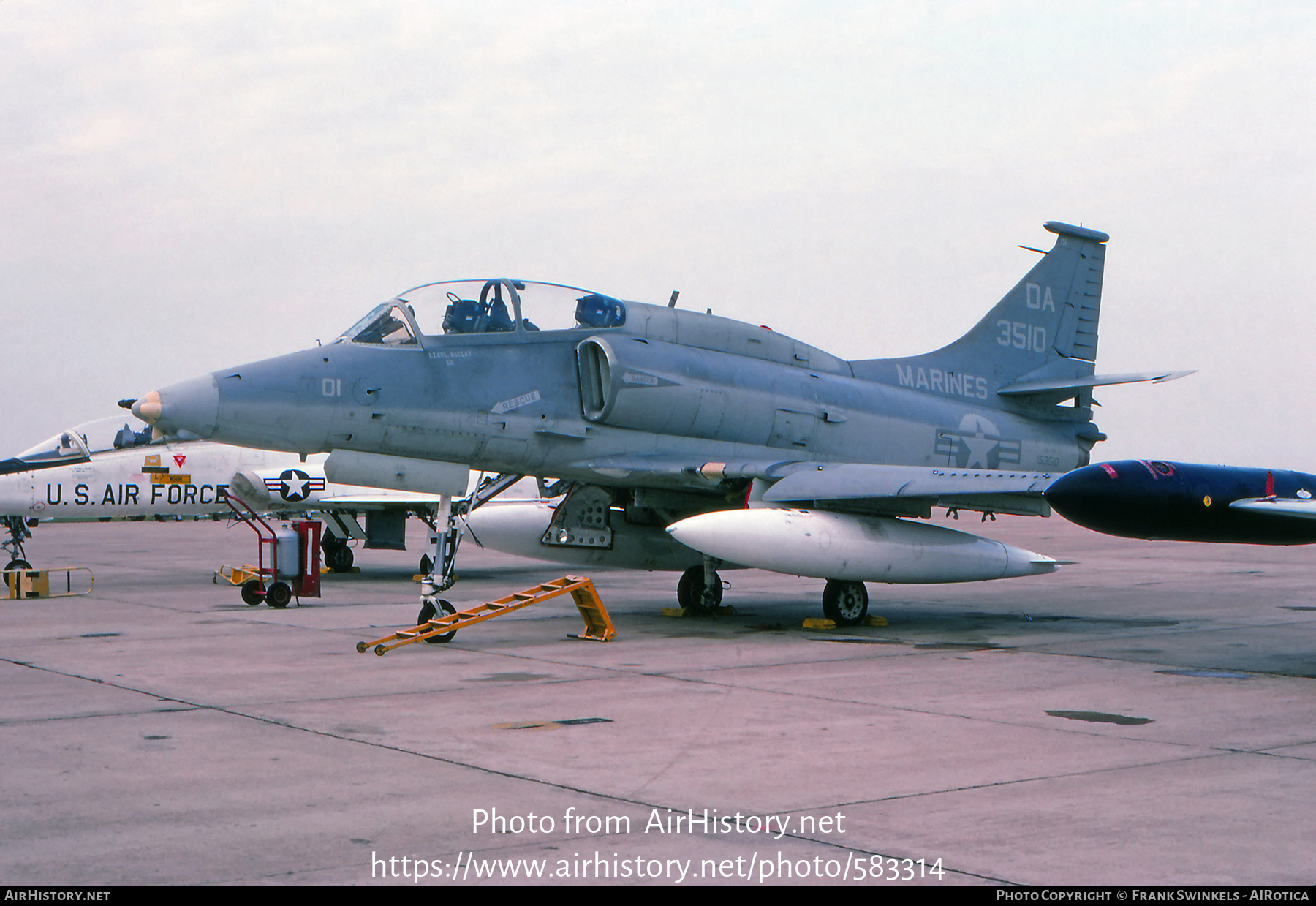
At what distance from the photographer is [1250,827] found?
16.7 ft

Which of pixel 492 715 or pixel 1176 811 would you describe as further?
pixel 492 715

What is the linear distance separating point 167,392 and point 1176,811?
8542 millimetres

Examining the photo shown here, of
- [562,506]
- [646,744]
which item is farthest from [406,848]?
[562,506]

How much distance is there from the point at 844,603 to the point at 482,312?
16.4ft

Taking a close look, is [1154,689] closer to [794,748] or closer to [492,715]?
[794,748]

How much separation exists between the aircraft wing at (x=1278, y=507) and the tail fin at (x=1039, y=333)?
7.25 metres

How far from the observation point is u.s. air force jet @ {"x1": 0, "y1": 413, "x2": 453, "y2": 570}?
1870cm

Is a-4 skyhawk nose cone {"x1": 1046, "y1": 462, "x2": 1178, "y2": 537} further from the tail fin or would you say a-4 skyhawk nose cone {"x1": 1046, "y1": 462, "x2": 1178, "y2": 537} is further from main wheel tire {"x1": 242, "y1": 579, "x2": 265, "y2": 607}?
main wheel tire {"x1": 242, "y1": 579, "x2": 265, "y2": 607}

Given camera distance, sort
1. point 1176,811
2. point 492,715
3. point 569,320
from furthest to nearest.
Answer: point 569,320 → point 492,715 → point 1176,811

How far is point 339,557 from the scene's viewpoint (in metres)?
22.1

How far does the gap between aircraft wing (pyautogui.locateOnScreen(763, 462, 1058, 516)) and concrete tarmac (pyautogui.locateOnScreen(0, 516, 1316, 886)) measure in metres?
1.35

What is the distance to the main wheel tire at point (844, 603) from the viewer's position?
530 inches

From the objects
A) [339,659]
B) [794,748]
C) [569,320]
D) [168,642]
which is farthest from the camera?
[569,320]

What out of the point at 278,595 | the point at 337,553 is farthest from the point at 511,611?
the point at 337,553
